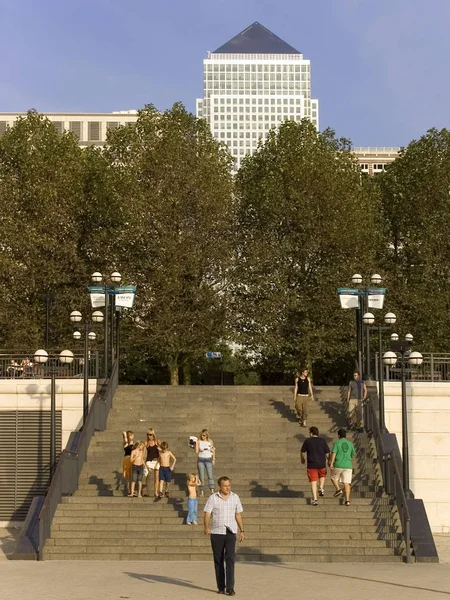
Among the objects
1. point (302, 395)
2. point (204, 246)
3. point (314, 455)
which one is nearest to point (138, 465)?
point (314, 455)

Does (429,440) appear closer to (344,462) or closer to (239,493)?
(239,493)

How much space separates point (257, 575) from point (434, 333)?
27.2 meters

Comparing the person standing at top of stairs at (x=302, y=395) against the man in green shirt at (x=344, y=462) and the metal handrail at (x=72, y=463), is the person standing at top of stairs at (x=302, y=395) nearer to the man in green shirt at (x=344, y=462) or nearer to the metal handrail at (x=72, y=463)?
the metal handrail at (x=72, y=463)

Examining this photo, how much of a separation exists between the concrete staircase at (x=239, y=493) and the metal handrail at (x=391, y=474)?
336 millimetres

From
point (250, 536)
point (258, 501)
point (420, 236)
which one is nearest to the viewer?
point (250, 536)

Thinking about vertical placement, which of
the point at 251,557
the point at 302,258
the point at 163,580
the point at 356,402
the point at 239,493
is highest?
the point at 302,258

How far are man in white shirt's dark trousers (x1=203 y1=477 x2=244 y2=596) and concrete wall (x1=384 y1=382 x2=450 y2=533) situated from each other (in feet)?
45.4

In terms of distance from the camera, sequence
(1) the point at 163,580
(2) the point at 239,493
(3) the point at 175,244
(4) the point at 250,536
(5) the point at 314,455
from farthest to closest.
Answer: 1. (3) the point at 175,244
2. (2) the point at 239,493
3. (5) the point at 314,455
4. (4) the point at 250,536
5. (1) the point at 163,580

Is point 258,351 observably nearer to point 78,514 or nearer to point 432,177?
point 432,177

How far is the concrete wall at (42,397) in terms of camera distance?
30.0m

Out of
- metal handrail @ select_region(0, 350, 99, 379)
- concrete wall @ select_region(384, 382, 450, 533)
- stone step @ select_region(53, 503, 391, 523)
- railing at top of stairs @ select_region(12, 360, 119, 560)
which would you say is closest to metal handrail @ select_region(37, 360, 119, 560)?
railing at top of stairs @ select_region(12, 360, 119, 560)

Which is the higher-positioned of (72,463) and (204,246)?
(204,246)

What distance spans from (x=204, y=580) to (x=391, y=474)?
7581mm

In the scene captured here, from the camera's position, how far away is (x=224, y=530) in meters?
15.6
